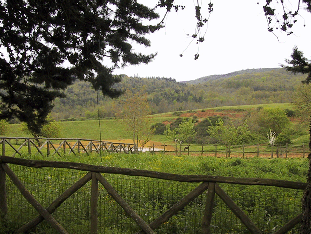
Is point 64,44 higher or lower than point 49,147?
higher

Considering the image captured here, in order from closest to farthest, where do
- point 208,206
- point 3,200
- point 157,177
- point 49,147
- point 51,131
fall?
point 208,206 → point 157,177 → point 3,200 → point 49,147 → point 51,131

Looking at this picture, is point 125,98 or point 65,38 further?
point 125,98

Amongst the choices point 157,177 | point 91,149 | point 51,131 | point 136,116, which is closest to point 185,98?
point 136,116

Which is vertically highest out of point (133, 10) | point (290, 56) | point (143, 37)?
point (133, 10)

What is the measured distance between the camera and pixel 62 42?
18.8ft

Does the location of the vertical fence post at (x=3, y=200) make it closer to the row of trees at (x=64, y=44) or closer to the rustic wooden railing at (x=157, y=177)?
the rustic wooden railing at (x=157, y=177)

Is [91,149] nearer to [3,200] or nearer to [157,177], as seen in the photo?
[3,200]

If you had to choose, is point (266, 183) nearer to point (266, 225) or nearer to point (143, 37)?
point (266, 225)

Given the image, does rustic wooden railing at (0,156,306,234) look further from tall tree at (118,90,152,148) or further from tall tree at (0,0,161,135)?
tall tree at (118,90,152,148)

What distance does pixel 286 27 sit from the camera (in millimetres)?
4043

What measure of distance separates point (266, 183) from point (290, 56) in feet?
14.5

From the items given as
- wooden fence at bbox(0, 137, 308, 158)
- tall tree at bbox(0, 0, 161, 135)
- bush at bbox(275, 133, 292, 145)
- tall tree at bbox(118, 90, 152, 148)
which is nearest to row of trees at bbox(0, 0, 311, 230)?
tall tree at bbox(0, 0, 161, 135)

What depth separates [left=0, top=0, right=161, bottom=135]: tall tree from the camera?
17.5 feet

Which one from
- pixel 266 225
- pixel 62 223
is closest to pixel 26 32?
pixel 62 223
